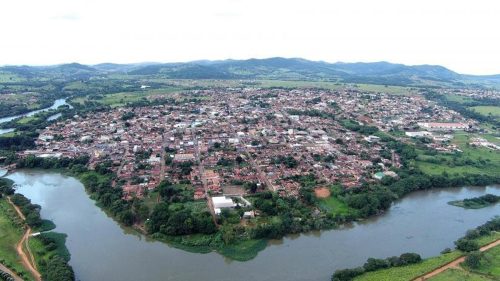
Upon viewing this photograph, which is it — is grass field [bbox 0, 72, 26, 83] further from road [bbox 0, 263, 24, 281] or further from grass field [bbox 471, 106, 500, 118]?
grass field [bbox 471, 106, 500, 118]

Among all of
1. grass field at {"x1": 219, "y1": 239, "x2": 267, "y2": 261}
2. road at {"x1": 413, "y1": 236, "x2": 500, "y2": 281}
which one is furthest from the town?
road at {"x1": 413, "y1": 236, "x2": 500, "y2": 281}

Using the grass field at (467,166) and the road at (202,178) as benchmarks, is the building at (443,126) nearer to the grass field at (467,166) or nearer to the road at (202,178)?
the grass field at (467,166)

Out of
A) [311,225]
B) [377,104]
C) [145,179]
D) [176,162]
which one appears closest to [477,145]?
[377,104]

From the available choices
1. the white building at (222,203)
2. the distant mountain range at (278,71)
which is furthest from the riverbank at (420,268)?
the distant mountain range at (278,71)

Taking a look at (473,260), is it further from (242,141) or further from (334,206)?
(242,141)

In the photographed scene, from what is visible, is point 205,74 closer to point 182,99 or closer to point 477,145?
point 182,99
